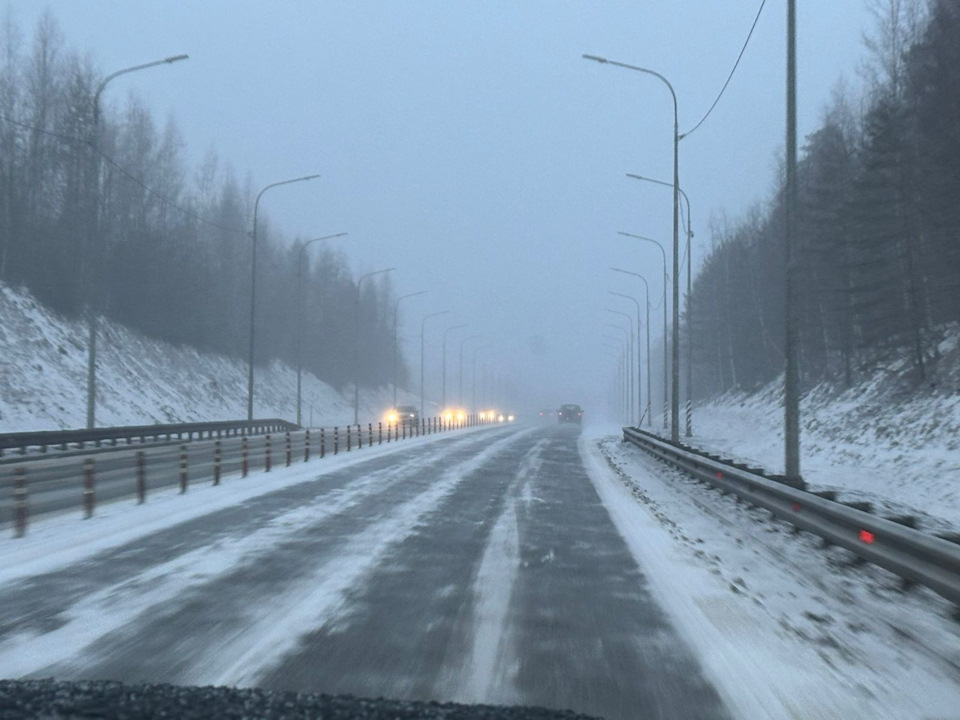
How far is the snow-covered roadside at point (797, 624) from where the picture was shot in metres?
5.77

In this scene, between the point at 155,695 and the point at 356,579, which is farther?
the point at 356,579

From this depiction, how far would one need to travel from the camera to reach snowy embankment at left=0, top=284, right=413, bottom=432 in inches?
1710

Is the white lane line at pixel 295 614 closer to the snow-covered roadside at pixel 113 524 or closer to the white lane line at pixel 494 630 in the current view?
the white lane line at pixel 494 630

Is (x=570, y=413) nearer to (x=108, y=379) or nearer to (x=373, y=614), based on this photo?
(x=108, y=379)

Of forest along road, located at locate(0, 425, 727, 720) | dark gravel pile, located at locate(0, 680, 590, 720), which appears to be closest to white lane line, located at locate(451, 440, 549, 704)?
forest along road, located at locate(0, 425, 727, 720)

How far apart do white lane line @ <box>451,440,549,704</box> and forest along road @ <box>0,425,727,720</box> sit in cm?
2

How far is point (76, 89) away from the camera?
55.2m

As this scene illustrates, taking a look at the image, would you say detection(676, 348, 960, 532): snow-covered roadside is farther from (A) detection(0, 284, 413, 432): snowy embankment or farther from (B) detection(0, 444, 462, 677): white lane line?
(A) detection(0, 284, 413, 432): snowy embankment

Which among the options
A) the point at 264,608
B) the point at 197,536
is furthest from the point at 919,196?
the point at 264,608

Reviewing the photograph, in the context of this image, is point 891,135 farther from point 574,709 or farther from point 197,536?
point 574,709

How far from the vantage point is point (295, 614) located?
8.02 m

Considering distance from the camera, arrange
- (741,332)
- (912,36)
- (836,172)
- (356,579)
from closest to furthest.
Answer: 1. (356,579)
2. (912,36)
3. (836,172)
4. (741,332)

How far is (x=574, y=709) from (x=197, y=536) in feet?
27.1

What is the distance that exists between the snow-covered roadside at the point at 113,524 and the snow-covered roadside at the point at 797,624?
6.40 metres
